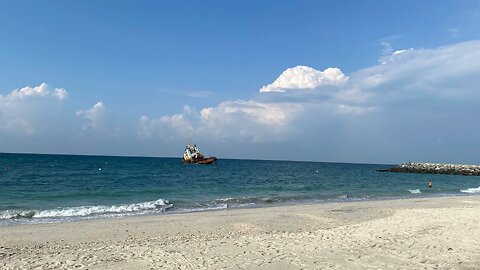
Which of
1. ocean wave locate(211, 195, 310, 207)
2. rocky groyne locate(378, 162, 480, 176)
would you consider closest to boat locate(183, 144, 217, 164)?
rocky groyne locate(378, 162, 480, 176)

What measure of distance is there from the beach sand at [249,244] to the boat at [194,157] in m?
90.3

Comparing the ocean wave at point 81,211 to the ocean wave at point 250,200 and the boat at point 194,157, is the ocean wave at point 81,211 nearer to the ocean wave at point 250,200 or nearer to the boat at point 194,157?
the ocean wave at point 250,200

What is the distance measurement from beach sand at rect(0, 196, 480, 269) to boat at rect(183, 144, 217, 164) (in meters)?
90.3

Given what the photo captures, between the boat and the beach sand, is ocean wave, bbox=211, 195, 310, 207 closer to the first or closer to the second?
the beach sand

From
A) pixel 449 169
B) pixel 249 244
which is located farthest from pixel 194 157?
pixel 249 244

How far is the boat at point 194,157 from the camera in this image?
107369mm

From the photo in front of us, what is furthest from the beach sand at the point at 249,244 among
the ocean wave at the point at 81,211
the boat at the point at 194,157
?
the boat at the point at 194,157

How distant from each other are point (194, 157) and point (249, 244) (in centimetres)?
9670

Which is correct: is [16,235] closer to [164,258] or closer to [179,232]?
[179,232]

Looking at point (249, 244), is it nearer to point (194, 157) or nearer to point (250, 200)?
point (250, 200)

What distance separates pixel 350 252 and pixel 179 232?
20.7 feet

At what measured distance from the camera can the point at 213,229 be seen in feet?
48.8

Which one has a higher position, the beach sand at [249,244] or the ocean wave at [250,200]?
the beach sand at [249,244]

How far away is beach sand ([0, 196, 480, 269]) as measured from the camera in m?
9.66
